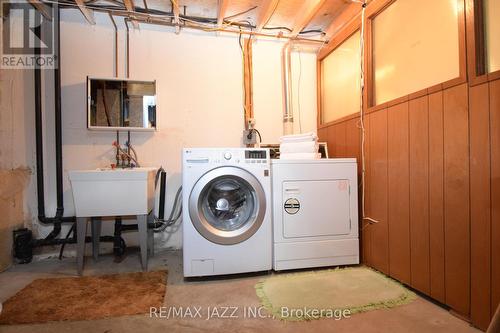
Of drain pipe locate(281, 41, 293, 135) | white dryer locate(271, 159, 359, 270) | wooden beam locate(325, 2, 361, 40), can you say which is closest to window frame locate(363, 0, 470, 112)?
wooden beam locate(325, 2, 361, 40)

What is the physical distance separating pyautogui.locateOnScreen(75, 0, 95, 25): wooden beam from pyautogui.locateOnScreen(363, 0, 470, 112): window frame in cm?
232

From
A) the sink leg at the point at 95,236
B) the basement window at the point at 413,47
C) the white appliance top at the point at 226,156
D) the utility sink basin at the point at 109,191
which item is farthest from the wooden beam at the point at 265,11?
the sink leg at the point at 95,236

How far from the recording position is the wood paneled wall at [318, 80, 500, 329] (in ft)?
4.05

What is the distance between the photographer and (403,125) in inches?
68.4

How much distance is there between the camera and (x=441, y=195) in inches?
58.3

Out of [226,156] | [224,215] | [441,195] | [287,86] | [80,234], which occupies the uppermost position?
[287,86]

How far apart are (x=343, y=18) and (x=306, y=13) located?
553 millimetres

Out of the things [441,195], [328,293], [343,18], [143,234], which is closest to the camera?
[441,195]

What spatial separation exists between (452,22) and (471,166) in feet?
2.64

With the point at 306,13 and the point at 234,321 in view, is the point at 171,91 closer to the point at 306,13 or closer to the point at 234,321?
the point at 306,13

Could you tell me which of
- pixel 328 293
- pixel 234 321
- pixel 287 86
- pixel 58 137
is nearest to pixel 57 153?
pixel 58 137

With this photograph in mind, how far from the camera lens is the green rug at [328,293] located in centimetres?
144

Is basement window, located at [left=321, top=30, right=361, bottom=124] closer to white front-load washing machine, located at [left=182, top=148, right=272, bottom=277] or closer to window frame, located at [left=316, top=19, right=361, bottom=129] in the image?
window frame, located at [left=316, top=19, right=361, bottom=129]

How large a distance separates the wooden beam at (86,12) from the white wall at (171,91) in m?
0.09
